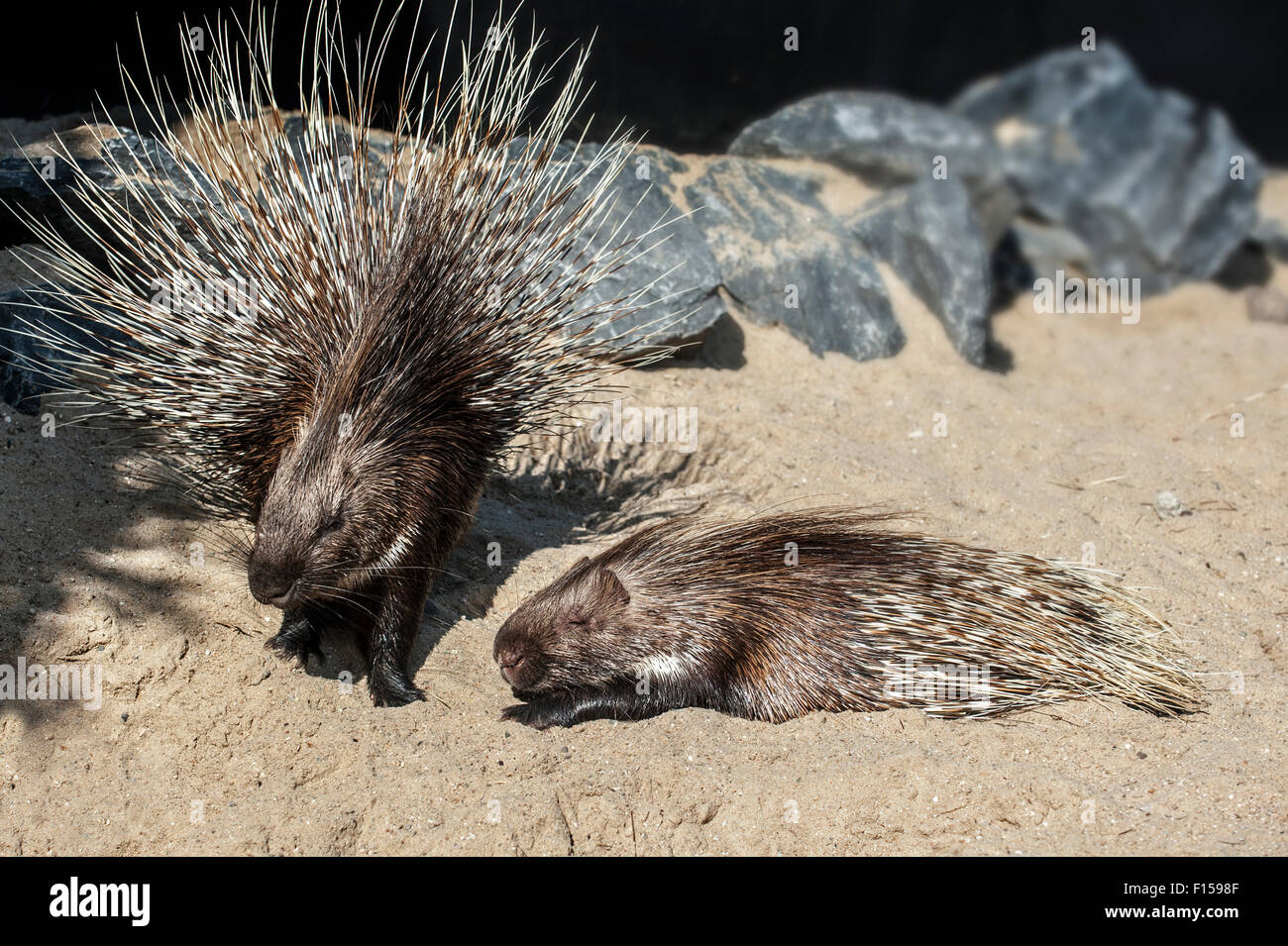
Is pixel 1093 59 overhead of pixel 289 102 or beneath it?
overhead

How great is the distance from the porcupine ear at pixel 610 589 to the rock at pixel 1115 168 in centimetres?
664

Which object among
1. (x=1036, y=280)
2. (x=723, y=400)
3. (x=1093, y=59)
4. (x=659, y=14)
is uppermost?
(x=1093, y=59)

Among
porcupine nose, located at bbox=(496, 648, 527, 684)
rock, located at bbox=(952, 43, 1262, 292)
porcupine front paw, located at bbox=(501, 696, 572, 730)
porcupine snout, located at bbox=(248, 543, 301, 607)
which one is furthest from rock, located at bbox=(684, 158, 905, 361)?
porcupine snout, located at bbox=(248, 543, 301, 607)

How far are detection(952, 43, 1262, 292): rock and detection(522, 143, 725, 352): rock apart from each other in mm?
3892

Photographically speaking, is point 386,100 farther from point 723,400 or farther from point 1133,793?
point 1133,793

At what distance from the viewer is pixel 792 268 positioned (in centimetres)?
663

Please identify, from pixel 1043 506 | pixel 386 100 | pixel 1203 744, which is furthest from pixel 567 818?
pixel 386 100

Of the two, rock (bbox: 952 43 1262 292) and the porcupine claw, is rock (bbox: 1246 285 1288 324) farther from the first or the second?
the porcupine claw

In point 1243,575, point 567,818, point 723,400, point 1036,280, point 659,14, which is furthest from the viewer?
point 1036,280

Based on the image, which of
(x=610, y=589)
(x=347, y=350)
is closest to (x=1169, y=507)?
(x=610, y=589)

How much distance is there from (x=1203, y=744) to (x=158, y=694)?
10.8 feet

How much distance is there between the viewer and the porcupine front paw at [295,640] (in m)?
3.46

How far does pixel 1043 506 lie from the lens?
16.4 ft

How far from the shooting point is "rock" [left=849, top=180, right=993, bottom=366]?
6973mm
